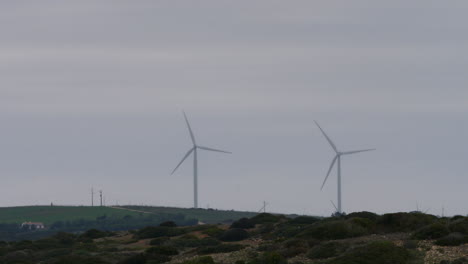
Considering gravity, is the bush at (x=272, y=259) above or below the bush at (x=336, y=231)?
below

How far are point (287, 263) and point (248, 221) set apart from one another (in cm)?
3562

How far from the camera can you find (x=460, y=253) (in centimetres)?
6238

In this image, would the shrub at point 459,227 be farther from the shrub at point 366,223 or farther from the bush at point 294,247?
the bush at point 294,247

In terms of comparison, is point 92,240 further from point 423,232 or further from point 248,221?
point 423,232

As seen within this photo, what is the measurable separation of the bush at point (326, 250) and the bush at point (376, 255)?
2.37 metres

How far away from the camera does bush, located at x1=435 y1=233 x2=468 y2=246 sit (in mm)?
65625

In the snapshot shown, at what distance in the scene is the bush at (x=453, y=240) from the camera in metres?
65.6

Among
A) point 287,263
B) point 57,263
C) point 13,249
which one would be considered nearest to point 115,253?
point 57,263

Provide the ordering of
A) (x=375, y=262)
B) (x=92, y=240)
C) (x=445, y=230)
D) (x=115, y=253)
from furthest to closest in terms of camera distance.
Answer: (x=92, y=240) < (x=115, y=253) < (x=445, y=230) < (x=375, y=262)

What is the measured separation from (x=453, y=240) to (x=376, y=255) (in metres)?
6.54

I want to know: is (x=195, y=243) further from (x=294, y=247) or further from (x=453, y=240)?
(x=453, y=240)

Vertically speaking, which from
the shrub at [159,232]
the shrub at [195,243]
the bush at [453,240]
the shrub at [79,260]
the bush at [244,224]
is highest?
the bush at [244,224]

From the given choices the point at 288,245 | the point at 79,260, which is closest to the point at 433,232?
the point at 288,245

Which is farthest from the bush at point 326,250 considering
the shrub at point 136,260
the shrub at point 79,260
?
the shrub at point 79,260
